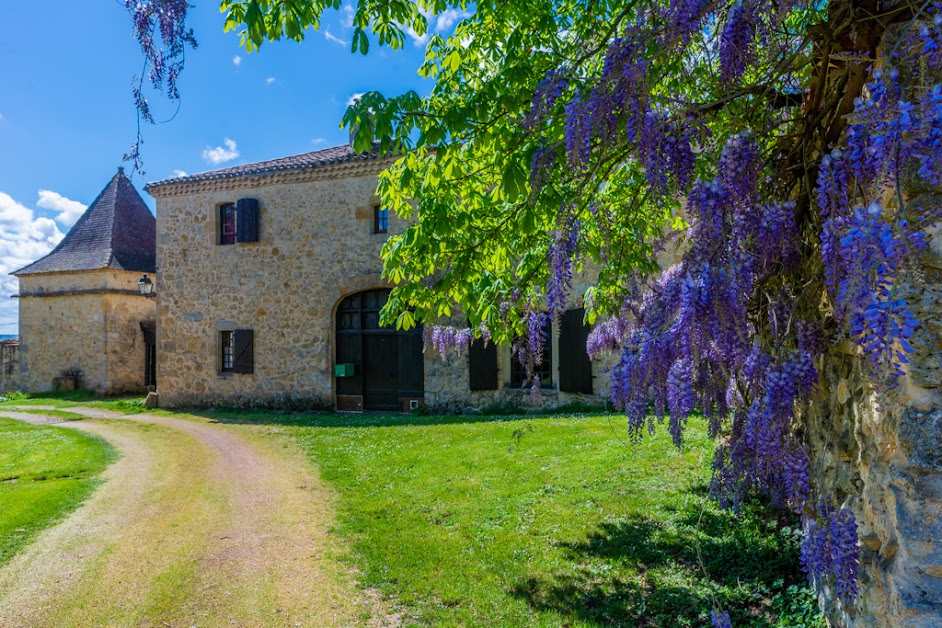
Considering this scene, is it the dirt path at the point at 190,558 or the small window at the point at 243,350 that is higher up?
the small window at the point at 243,350

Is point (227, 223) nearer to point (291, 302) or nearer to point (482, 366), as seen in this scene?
point (291, 302)

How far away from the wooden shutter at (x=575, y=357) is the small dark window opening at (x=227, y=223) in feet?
27.6

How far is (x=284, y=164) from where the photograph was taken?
1349 centimetres

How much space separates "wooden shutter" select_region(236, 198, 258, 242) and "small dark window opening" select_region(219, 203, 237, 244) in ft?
1.99

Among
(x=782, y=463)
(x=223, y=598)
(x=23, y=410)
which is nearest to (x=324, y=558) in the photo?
(x=223, y=598)

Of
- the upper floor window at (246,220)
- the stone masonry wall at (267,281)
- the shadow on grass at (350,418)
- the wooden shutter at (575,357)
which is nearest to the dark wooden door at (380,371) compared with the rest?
the stone masonry wall at (267,281)

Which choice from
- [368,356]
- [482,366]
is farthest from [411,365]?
[482,366]

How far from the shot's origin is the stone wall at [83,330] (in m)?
17.2

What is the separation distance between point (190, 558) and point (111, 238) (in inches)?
690

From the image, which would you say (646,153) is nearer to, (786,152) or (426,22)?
(786,152)

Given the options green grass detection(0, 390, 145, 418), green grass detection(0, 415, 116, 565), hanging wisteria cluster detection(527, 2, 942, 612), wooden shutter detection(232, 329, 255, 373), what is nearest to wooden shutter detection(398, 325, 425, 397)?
wooden shutter detection(232, 329, 255, 373)

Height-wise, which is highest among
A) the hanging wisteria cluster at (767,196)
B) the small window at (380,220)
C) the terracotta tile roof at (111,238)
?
the terracotta tile roof at (111,238)

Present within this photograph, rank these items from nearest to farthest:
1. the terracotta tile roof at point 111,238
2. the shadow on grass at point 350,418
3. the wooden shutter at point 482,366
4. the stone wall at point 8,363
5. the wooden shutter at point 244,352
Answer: the shadow on grass at point 350,418, the wooden shutter at point 482,366, the wooden shutter at point 244,352, the terracotta tile roof at point 111,238, the stone wall at point 8,363

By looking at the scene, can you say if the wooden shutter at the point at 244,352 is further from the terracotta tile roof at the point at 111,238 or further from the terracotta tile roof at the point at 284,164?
the terracotta tile roof at the point at 111,238
